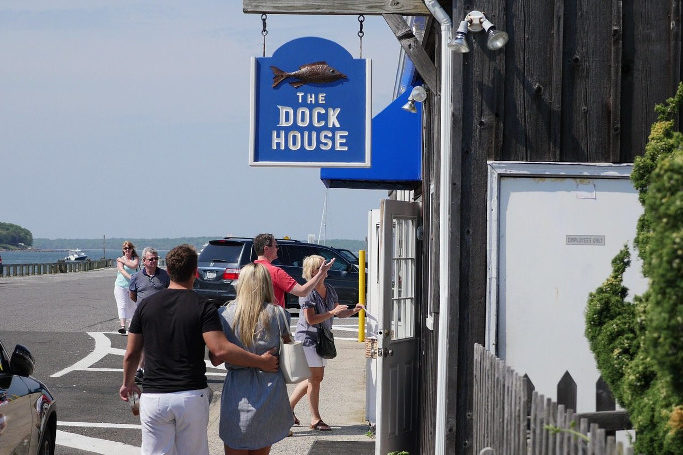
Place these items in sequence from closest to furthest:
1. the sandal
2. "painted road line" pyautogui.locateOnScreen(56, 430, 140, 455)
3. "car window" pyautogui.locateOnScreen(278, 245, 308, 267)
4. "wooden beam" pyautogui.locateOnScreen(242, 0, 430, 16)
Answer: "wooden beam" pyautogui.locateOnScreen(242, 0, 430, 16), "painted road line" pyautogui.locateOnScreen(56, 430, 140, 455), the sandal, "car window" pyautogui.locateOnScreen(278, 245, 308, 267)

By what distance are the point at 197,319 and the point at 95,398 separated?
Answer: 6.61 metres

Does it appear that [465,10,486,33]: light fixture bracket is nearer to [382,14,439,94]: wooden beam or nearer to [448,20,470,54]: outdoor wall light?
[448,20,470,54]: outdoor wall light

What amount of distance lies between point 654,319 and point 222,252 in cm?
2167

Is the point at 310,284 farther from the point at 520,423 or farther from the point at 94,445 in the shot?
the point at 520,423

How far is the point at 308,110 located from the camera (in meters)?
7.33

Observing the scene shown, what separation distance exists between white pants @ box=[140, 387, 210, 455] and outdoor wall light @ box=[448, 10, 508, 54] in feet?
9.24

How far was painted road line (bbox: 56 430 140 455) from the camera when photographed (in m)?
9.17

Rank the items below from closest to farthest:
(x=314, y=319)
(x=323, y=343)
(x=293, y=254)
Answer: (x=314, y=319) → (x=323, y=343) → (x=293, y=254)

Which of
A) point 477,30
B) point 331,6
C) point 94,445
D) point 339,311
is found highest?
point 331,6

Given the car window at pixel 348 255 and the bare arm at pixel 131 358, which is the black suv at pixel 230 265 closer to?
the car window at pixel 348 255

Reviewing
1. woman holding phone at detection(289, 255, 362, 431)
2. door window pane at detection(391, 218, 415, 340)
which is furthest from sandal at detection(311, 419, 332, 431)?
door window pane at detection(391, 218, 415, 340)

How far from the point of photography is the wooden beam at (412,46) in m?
6.91

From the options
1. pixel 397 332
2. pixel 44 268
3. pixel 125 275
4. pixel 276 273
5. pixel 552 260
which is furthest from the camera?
pixel 44 268

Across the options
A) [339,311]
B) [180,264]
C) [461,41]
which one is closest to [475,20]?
[461,41]
